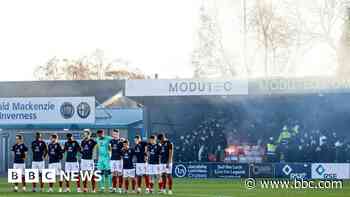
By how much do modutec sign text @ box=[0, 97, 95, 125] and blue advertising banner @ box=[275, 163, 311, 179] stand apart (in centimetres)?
1030

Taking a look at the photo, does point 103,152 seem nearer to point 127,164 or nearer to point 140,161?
point 127,164

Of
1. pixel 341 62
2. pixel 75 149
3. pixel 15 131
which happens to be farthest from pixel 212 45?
pixel 75 149

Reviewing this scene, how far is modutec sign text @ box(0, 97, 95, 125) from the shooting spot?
178 feet

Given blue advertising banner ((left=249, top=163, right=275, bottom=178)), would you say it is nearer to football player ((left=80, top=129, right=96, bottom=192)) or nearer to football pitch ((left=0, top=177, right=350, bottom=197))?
football pitch ((left=0, top=177, right=350, bottom=197))

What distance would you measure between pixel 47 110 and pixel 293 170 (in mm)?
13670

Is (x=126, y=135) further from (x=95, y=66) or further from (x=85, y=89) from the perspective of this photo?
(x=95, y=66)

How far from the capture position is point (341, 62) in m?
61.0

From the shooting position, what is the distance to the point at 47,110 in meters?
→ 55.0

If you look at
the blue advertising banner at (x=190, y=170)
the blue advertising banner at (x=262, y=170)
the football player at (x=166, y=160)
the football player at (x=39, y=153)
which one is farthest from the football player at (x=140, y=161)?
the blue advertising banner at (x=190, y=170)

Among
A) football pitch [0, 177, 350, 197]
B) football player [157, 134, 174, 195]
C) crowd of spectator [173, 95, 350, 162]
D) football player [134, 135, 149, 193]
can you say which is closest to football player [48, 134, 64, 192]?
football pitch [0, 177, 350, 197]

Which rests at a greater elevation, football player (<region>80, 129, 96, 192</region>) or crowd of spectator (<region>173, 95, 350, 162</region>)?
crowd of spectator (<region>173, 95, 350, 162</region>)

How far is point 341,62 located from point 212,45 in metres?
9.45

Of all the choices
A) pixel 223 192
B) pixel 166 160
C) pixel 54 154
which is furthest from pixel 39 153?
pixel 223 192

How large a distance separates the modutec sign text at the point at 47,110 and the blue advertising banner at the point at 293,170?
1030 cm
